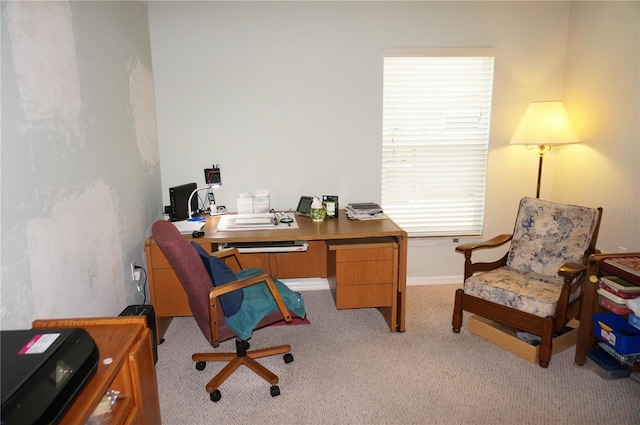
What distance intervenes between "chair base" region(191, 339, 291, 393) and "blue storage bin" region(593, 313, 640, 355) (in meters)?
1.81

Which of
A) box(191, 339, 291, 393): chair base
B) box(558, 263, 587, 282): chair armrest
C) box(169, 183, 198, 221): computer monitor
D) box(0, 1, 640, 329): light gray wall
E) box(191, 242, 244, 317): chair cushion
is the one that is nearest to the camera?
box(191, 242, 244, 317): chair cushion

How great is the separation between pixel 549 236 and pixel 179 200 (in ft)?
8.73

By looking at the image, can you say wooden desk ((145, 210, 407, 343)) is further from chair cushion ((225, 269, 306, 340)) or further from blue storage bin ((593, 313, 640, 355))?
blue storage bin ((593, 313, 640, 355))

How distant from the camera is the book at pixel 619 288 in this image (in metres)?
2.18

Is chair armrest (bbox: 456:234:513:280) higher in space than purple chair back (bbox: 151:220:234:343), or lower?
lower

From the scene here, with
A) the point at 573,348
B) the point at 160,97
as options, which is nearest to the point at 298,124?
the point at 160,97

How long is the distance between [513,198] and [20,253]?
11.7 feet

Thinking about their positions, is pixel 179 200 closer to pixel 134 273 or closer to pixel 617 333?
pixel 134 273

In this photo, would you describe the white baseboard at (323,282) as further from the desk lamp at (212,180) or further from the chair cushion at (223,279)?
the chair cushion at (223,279)

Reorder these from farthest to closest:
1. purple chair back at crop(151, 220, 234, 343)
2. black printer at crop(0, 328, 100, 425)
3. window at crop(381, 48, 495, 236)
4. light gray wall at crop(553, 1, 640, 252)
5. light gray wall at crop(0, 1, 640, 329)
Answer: window at crop(381, 48, 495, 236) < light gray wall at crop(553, 1, 640, 252) < light gray wall at crop(0, 1, 640, 329) < purple chair back at crop(151, 220, 234, 343) < black printer at crop(0, 328, 100, 425)

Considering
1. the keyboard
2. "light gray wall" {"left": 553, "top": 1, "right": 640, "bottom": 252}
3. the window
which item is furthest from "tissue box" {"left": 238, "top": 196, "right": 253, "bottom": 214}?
"light gray wall" {"left": 553, "top": 1, "right": 640, "bottom": 252}

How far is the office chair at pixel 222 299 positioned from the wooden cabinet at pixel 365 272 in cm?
54

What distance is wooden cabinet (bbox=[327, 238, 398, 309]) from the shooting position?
2789mm

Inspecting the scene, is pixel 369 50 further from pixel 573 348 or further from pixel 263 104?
pixel 573 348
